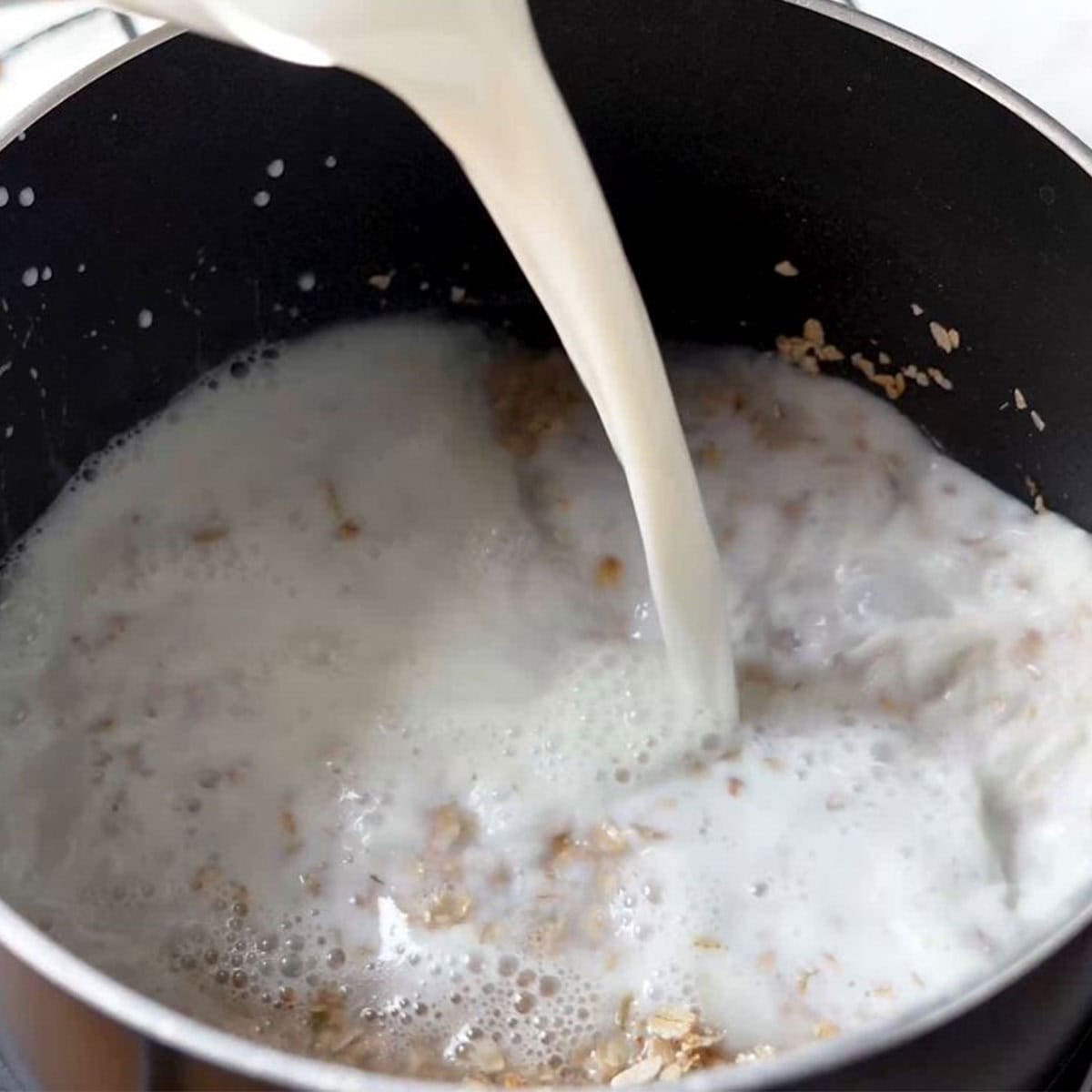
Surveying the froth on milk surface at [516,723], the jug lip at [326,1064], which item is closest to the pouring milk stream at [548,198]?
the froth on milk surface at [516,723]

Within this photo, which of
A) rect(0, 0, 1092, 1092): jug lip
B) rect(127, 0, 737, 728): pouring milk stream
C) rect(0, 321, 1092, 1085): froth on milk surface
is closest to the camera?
rect(0, 0, 1092, 1092): jug lip

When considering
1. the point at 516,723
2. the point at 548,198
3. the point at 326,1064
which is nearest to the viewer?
the point at 326,1064

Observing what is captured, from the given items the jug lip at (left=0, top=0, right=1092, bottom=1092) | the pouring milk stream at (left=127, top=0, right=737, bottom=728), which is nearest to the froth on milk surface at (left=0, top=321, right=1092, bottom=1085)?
the pouring milk stream at (left=127, top=0, right=737, bottom=728)

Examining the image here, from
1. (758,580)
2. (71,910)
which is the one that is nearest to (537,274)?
(758,580)

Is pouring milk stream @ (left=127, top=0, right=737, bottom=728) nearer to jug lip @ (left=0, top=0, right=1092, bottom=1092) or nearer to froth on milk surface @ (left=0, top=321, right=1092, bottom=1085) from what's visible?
froth on milk surface @ (left=0, top=321, right=1092, bottom=1085)

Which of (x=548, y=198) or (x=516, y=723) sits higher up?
(x=548, y=198)

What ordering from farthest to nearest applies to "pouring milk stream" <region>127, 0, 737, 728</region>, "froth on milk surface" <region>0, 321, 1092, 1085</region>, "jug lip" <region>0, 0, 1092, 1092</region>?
"froth on milk surface" <region>0, 321, 1092, 1085</region>, "pouring milk stream" <region>127, 0, 737, 728</region>, "jug lip" <region>0, 0, 1092, 1092</region>

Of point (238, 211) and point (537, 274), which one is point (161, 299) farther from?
point (537, 274)
